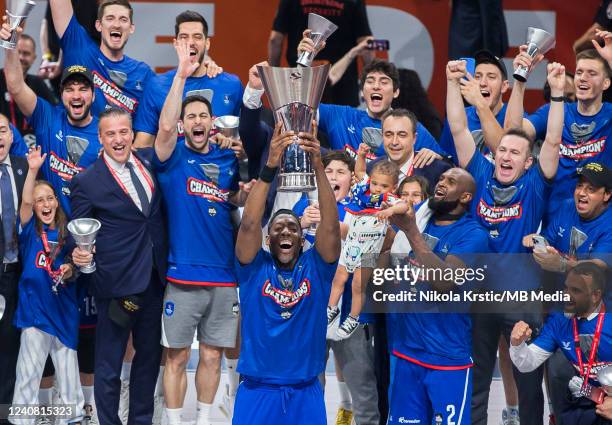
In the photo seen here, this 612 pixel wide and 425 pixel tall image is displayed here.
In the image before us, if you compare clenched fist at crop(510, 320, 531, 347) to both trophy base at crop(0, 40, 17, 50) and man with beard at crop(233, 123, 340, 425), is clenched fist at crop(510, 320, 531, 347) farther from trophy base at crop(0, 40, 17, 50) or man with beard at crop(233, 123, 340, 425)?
trophy base at crop(0, 40, 17, 50)

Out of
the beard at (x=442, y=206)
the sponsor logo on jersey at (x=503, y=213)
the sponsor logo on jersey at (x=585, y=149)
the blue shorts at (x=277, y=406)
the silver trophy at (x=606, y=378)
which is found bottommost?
the blue shorts at (x=277, y=406)

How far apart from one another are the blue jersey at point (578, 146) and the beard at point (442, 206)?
939 millimetres

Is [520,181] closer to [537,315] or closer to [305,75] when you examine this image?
[537,315]

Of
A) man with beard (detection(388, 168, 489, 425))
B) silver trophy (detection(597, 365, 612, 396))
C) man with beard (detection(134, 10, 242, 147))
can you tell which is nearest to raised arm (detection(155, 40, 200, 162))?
man with beard (detection(134, 10, 242, 147))

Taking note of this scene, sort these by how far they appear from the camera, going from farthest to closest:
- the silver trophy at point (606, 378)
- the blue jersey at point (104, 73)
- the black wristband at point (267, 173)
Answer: the blue jersey at point (104, 73) → the silver trophy at point (606, 378) → the black wristband at point (267, 173)

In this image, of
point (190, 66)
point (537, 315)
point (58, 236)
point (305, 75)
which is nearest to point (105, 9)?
point (190, 66)

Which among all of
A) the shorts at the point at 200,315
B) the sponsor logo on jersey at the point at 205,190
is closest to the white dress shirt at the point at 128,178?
the sponsor logo on jersey at the point at 205,190

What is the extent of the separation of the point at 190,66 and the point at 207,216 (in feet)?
3.30

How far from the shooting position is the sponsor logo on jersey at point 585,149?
8633 mm

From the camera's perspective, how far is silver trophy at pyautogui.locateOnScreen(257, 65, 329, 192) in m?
6.95

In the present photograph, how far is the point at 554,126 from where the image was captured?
8.44m

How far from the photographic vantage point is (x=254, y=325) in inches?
299

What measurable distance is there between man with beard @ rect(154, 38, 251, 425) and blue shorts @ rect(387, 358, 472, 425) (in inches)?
50.1

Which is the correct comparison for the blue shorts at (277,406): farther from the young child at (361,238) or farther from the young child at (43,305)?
the young child at (43,305)
